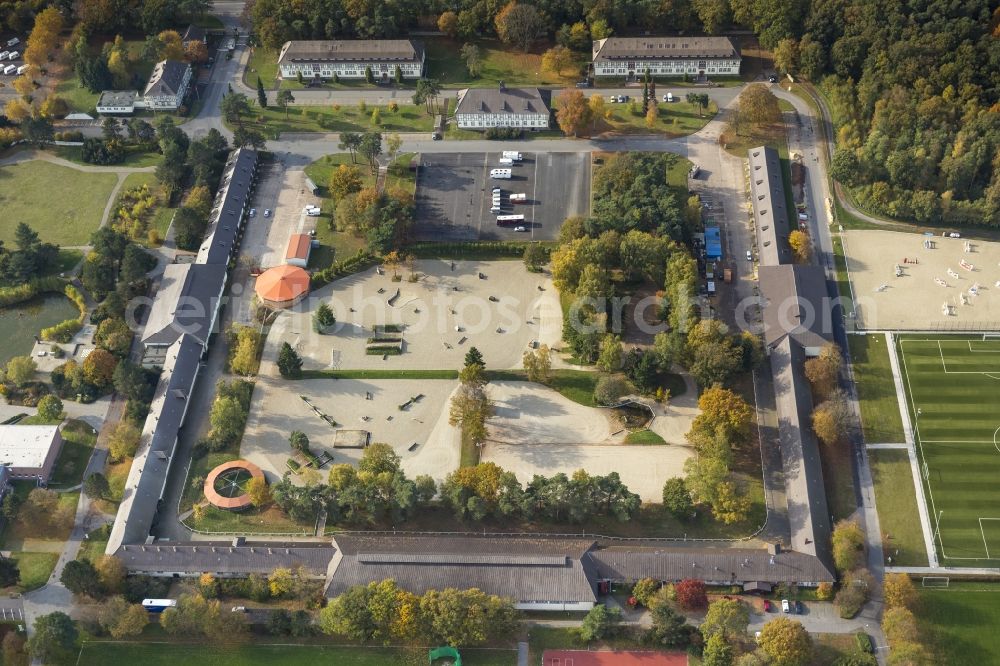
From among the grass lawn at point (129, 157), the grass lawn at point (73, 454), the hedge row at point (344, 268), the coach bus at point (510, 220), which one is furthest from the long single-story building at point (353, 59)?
the grass lawn at point (73, 454)

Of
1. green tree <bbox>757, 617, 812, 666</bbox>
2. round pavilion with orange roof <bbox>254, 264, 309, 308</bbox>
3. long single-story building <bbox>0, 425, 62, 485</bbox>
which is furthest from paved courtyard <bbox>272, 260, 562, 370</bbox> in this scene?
green tree <bbox>757, 617, 812, 666</bbox>

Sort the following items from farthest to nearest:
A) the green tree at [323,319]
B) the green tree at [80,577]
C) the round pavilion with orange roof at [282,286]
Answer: the round pavilion with orange roof at [282,286]
the green tree at [323,319]
the green tree at [80,577]

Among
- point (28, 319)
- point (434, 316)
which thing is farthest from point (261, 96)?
point (434, 316)

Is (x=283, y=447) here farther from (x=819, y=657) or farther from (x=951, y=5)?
(x=951, y=5)

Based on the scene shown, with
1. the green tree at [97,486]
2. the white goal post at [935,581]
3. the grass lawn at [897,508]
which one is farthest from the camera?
the green tree at [97,486]

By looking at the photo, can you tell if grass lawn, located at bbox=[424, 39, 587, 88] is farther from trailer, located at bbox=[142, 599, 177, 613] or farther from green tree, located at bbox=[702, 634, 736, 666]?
green tree, located at bbox=[702, 634, 736, 666]

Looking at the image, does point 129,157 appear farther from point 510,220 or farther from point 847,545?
point 847,545

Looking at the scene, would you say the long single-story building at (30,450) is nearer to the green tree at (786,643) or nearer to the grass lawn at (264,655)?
the grass lawn at (264,655)

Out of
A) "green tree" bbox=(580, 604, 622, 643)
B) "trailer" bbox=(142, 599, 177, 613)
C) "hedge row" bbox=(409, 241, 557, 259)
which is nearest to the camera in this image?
"green tree" bbox=(580, 604, 622, 643)
